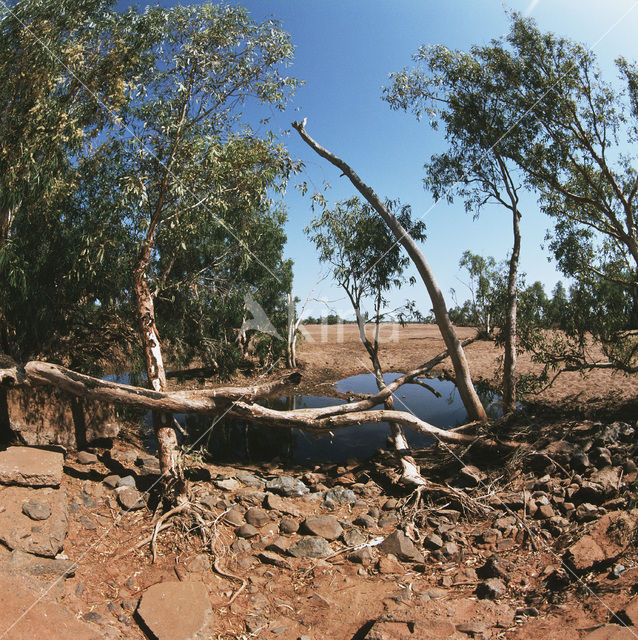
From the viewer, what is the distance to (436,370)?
1786 cm

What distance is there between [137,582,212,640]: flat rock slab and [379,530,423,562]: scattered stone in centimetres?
213

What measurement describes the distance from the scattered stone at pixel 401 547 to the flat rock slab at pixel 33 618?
10.0ft

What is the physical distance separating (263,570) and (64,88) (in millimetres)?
7191

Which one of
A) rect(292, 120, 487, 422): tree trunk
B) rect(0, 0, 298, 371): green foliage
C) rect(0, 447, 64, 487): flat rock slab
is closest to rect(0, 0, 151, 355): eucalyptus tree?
rect(0, 0, 298, 371): green foliage

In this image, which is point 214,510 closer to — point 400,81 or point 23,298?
point 23,298

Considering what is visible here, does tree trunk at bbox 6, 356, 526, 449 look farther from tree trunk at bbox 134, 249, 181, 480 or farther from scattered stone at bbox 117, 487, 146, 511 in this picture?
scattered stone at bbox 117, 487, 146, 511

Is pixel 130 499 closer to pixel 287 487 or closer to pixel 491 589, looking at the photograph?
pixel 287 487

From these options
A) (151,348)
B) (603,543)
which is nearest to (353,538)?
(603,543)

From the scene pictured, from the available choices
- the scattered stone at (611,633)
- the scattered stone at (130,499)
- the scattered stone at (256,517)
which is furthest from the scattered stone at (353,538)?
the scattered stone at (611,633)

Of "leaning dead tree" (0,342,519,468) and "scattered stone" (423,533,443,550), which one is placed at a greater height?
"leaning dead tree" (0,342,519,468)

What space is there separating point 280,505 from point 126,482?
7.12 ft

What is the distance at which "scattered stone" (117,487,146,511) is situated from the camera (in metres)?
5.74

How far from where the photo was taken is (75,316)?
750 centimetres

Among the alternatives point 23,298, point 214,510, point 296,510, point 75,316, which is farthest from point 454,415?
point 23,298
